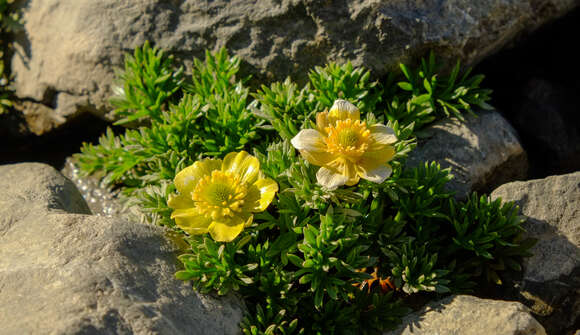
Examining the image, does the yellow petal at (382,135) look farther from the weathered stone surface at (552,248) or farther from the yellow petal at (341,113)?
the weathered stone surface at (552,248)

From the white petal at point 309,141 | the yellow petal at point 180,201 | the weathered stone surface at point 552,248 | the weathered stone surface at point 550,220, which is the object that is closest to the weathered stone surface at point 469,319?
the weathered stone surface at point 552,248

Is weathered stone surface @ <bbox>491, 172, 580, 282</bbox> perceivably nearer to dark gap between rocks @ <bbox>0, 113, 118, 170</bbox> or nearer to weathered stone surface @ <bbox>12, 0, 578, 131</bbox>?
weathered stone surface @ <bbox>12, 0, 578, 131</bbox>

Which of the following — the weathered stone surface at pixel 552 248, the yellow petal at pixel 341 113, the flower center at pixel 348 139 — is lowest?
the weathered stone surface at pixel 552 248

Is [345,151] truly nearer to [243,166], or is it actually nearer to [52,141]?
[243,166]

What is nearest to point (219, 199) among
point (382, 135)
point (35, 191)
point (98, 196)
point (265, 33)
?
point (382, 135)

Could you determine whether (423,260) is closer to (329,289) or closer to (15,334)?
(329,289)

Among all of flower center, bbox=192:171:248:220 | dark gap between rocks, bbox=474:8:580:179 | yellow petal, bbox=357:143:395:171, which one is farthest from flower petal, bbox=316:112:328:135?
dark gap between rocks, bbox=474:8:580:179
